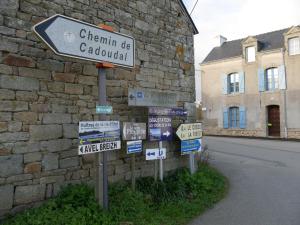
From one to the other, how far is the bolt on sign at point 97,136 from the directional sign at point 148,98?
50.4 inches

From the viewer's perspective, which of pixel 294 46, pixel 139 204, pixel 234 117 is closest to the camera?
pixel 139 204

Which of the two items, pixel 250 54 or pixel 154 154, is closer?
pixel 154 154

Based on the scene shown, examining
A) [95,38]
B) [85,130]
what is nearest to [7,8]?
[95,38]

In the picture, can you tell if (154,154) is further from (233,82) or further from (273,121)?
(233,82)

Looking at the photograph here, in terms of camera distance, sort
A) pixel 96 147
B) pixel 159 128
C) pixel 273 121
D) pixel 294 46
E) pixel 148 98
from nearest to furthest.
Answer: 1. pixel 96 147
2. pixel 148 98
3. pixel 159 128
4. pixel 294 46
5. pixel 273 121

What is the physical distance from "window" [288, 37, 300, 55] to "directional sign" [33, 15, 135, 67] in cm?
1808

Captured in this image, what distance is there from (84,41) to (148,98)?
2138 mm

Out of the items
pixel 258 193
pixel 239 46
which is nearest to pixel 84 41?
pixel 258 193

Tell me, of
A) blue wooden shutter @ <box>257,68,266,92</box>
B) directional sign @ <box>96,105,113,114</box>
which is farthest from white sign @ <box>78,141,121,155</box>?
blue wooden shutter @ <box>257,68,266,92</box>

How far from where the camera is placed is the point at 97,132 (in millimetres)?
3828

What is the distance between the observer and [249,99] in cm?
2125

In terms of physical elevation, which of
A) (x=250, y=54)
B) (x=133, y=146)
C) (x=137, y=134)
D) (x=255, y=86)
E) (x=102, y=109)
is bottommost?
(x=133, y=146)

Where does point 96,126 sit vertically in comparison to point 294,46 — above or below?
below

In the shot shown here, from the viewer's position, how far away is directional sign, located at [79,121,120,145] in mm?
3654
